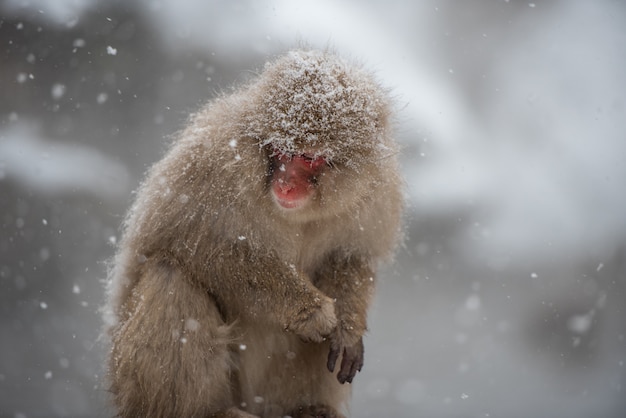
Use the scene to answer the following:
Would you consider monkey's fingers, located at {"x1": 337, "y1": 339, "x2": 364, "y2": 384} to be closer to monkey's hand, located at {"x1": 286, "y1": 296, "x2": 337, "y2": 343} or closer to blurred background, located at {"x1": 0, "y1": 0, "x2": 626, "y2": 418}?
monkey's hand, located at {"x1": 286, "y1": 296, "x2": 337, "y2": 343}

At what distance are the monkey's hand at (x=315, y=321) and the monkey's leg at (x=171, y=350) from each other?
31 cm

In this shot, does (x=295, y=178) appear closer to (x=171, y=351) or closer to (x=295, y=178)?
(x=295, y=178)

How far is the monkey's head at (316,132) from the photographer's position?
2.47 metres

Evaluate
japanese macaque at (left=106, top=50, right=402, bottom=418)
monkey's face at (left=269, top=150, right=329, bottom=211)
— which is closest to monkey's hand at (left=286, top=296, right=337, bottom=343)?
japanese macaque at (left=106, top=50, right=402, bottom=418)

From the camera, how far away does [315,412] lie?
308 cm

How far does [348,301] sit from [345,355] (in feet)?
0.78

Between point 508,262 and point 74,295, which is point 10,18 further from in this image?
point 508,262

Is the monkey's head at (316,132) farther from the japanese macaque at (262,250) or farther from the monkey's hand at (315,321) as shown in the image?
the monkey's hand at (315,321)

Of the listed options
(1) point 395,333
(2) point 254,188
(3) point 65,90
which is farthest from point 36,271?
(2) point 254,188

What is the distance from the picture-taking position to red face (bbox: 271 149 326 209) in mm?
2504

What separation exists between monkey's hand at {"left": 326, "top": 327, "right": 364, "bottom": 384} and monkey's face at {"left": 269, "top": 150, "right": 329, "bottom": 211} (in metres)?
0.66

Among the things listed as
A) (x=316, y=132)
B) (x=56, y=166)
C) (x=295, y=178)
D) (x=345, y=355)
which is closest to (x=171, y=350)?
(x=345, y=355)

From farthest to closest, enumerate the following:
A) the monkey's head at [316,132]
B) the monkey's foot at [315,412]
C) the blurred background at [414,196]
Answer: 1. the blurred background at [414,196]
2. the monkey's foot at [315,412]
3. the monkey's head at [316,132]

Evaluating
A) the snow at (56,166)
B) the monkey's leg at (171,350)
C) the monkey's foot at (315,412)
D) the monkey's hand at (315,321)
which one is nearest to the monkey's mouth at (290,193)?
the monkey's hand at (315,321)
